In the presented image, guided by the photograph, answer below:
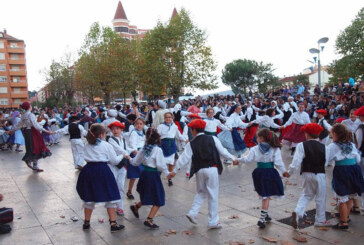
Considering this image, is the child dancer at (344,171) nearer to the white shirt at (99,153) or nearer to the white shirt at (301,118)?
the white shirt at (99,153)

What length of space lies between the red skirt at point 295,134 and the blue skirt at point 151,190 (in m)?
6.62

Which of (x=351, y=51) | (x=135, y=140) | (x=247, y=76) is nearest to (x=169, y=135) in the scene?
(x=135, y=140)

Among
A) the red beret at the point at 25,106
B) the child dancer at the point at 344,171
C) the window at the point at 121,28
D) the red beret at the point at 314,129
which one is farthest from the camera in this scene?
the window at the point at 121,28

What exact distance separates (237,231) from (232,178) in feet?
11.9

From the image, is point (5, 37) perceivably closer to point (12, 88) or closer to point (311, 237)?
point (12, 88)

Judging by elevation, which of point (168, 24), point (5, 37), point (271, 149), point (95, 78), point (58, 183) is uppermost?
point (5, 37)

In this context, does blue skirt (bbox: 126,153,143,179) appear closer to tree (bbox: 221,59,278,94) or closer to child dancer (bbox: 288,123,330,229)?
child dancer (bbox: 288,123,330,229)

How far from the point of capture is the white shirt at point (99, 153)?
16.9 ft

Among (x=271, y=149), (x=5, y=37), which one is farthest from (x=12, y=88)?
(x=271, y=149)

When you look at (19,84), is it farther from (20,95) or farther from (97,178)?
(97,178)

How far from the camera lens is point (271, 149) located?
5.32 meters

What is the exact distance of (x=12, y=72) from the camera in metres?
80.9

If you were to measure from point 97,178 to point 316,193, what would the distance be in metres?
3.33

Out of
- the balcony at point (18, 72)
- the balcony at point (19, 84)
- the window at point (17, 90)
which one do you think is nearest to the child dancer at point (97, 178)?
the balcony at point (19, 84)
